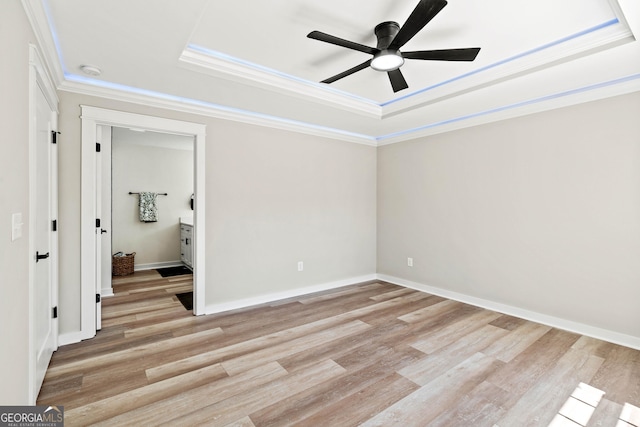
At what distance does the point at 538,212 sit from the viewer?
10.7 feet

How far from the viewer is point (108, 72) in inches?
102

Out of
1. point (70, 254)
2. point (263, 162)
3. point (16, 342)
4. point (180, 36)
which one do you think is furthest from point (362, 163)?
point (16, 342)

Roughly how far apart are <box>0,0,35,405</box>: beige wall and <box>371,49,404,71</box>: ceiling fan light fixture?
1.97 m

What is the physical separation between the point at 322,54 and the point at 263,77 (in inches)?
24.7

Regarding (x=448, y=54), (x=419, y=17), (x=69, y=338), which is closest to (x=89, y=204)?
(x=69, y=338)

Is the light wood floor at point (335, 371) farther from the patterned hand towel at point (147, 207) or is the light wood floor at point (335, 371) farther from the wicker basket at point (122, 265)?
the patterned hand towel at point (147, 207)

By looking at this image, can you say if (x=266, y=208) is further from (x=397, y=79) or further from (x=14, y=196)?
(x=14, y=196)

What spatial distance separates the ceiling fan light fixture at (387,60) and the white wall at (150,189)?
425 cm

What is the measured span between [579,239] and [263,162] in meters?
3.57

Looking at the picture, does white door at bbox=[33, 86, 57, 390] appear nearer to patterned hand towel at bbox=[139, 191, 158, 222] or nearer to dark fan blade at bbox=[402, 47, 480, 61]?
dark fan blade at bbox=[402, 47, 480, 61]

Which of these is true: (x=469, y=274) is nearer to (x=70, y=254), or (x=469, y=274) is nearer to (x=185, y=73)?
(x=185, y=73)

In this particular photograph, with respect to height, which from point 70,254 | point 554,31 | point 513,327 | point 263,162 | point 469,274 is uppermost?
point 554,31

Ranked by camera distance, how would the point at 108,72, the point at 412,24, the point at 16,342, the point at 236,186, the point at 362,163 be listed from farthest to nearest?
the point at 362,163
the point at 236,186
the point at 108,72
the point at 412,24
the point at 16,342

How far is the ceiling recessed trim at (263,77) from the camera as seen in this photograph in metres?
2.45
